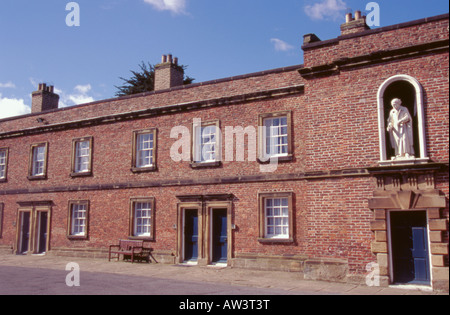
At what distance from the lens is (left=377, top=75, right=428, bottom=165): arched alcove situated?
11328mm

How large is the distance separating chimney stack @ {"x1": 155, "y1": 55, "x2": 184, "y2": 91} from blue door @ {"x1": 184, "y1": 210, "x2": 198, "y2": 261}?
6.53 m

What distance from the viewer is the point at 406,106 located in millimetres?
12391

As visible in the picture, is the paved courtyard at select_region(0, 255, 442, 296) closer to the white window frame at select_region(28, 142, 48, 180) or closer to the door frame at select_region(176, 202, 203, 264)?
the door frame at select_region(176, 202, 203, 264)

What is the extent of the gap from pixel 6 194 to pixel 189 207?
12.1 meters

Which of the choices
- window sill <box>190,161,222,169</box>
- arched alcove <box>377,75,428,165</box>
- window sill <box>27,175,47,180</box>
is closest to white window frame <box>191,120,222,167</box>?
window sill <box>190,161,222,169</box>

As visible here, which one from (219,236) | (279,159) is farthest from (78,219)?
(279,159)

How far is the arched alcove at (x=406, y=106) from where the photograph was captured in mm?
11328

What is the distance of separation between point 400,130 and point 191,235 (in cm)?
920

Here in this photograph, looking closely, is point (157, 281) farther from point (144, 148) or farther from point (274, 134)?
point (144, 148)

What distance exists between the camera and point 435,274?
35.1 ft

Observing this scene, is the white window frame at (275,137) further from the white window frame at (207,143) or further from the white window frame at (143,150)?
the white window frame at (143,150)

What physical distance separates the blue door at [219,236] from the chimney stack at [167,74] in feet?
23.1

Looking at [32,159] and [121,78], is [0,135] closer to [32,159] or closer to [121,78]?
[32,159]
